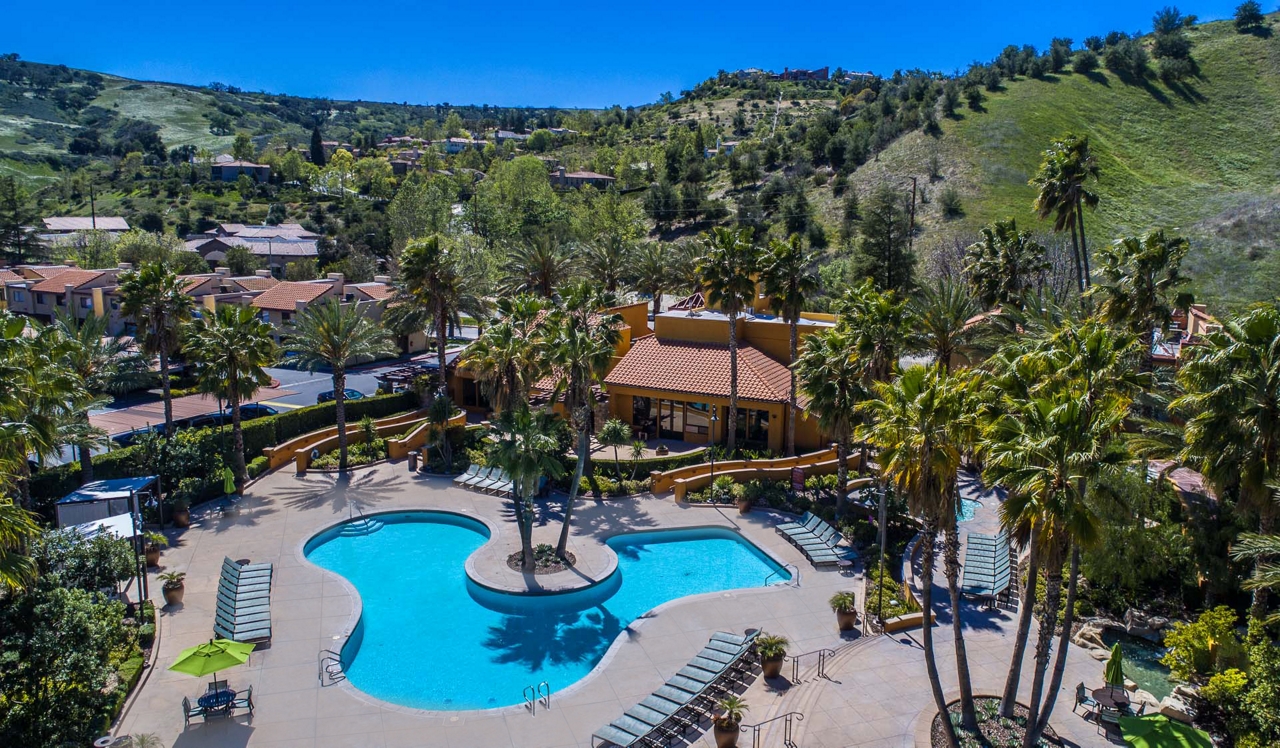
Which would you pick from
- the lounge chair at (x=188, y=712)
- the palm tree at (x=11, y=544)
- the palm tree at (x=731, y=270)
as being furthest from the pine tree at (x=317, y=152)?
the palm tree at (x=11, y=544)

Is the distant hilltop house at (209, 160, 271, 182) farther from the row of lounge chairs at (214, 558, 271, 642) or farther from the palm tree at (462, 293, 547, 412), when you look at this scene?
the row of lounge chairs at (214, 558, 271, 642)

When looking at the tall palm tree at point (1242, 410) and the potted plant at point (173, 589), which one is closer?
the tall palm tree at point (1242, 410)

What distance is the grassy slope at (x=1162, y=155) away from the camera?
204ft

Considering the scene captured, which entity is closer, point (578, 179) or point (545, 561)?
point (545, 561)

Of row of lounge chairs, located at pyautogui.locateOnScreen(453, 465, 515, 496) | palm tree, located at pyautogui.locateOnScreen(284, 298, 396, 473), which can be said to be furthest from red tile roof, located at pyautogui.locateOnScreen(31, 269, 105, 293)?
row of lounge chairs, located at pyautogui.locateOnScreen(453, 465, 515, 496)

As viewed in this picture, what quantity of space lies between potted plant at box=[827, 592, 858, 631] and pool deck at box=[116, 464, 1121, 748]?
1.73 ft

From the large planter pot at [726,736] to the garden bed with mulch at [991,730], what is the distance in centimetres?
423

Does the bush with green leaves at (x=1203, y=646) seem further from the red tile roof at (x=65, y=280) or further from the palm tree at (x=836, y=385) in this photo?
the red tile roof at (x=65, y=280)

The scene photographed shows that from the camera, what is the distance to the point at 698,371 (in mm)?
39531

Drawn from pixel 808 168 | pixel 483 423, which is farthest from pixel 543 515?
pixel 808 168

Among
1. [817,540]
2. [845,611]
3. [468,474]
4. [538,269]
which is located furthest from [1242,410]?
[538,269]

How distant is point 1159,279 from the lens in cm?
2845

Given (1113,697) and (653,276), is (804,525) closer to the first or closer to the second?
(1113,697)

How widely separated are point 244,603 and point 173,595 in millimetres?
2595
